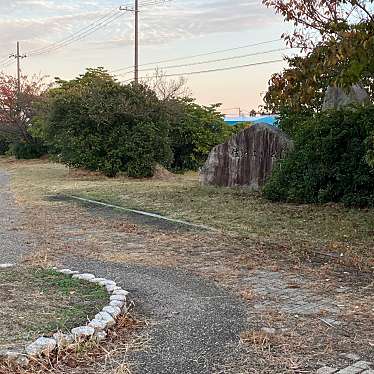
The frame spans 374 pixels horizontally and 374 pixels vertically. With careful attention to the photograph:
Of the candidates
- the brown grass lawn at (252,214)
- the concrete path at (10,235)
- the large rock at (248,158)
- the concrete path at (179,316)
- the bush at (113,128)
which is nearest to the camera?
the concrete path at (179,316)

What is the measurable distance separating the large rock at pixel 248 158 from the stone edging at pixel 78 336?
863 centimetres

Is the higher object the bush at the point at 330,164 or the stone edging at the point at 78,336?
the bush at the point at 330,164

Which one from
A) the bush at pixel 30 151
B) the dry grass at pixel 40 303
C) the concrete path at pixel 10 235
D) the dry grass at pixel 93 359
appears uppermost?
the bush at pixel 30 151

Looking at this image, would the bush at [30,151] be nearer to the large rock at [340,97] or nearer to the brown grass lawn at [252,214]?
the brown grass lawn at [252,214]

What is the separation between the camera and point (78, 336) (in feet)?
12.0

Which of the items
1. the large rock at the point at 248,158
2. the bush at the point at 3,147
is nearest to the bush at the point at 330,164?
the large rock at the point at 248,158

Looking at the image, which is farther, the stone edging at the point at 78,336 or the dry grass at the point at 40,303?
the dry grass at the point at 40,303

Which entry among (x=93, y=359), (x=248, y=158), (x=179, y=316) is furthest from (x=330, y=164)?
(x=93, y=359)

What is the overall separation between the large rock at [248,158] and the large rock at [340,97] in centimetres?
122

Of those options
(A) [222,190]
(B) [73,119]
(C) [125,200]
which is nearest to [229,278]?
(C) [125,200]

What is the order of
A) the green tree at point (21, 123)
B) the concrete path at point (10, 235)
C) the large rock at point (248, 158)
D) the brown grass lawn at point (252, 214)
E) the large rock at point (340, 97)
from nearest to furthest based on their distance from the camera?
the concrete path at point (10, 235)
the brown grass lawn at point (252, 214)
the large rock at point (340, 97)
the large rock at point (248, 158)
the green tree at point (21, 123)

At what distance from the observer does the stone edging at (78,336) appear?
3.38 m

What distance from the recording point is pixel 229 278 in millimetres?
5496

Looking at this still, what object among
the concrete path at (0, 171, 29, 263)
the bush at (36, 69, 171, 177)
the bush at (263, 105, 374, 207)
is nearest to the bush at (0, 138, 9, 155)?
the bush at (36, 69, 171, 177)
